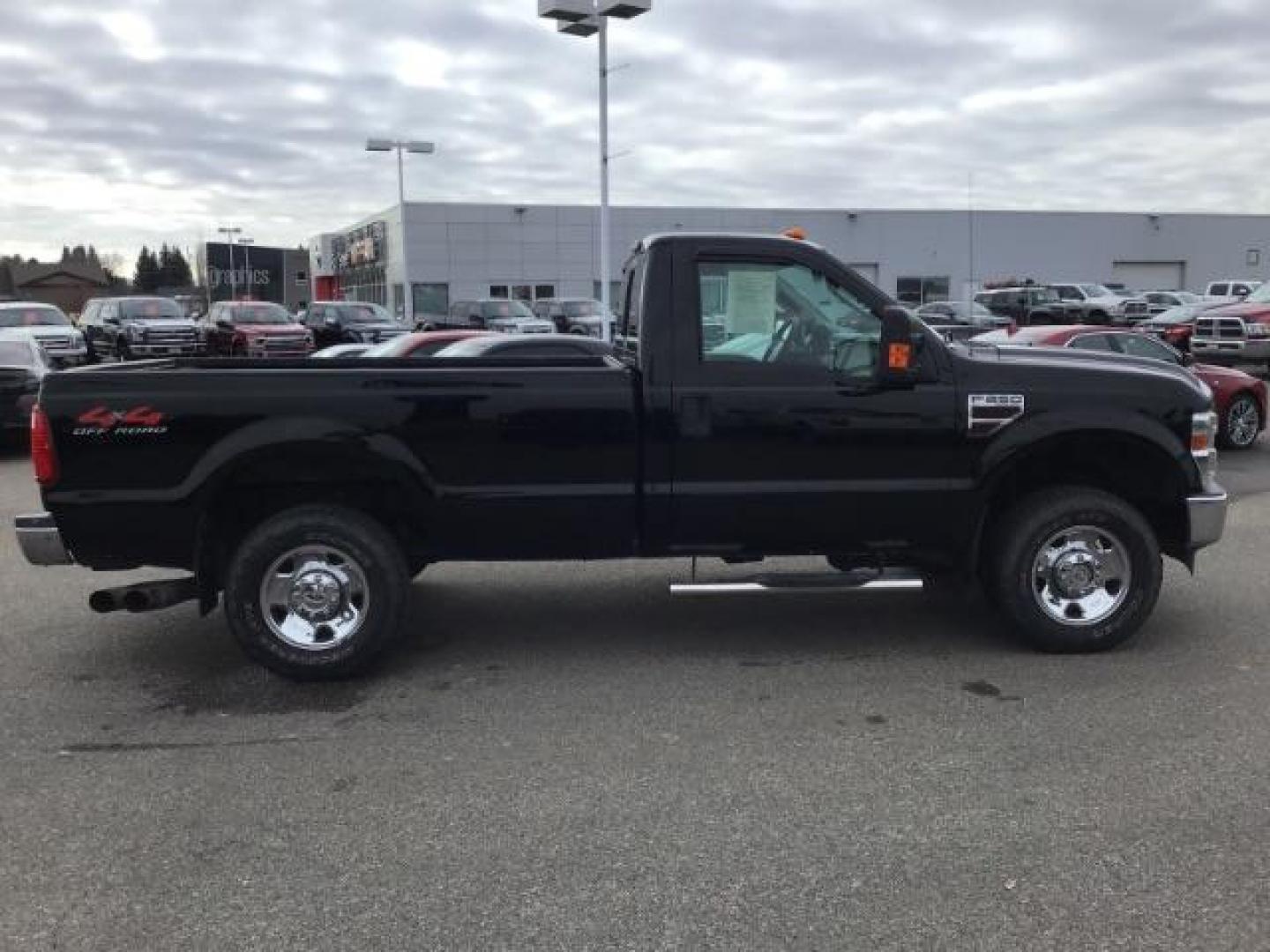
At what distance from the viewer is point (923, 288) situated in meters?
59.3

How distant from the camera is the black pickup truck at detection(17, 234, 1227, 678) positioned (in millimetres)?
4961

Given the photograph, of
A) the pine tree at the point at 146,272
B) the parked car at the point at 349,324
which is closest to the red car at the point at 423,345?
the parked car at the point at 349,324

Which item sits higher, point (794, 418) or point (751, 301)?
point (751, 301)

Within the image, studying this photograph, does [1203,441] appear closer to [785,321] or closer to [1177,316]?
[785,321]

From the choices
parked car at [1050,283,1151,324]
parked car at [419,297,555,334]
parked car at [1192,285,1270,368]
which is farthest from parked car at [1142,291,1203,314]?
parked car at [419,297,555,334]

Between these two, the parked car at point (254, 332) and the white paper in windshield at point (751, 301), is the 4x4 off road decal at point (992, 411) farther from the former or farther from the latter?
the parked car at point (254, 332)

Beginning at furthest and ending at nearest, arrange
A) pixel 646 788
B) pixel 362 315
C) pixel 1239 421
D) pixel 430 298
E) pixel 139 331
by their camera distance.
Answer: pixel 430 298, pixel 362 315, pixel 139 331, pixel 1239 421, pixel 646 788

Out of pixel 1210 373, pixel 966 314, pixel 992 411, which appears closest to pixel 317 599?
pixel 992 411

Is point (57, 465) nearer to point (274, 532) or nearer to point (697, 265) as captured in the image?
point (274, 532)

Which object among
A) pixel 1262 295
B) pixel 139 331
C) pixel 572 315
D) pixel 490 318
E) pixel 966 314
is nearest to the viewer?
pixel 1262 295

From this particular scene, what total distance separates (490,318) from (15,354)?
19.6 meters

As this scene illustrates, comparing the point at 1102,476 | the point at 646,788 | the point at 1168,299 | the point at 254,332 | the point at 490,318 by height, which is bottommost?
the point at 646,788

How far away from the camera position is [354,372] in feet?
16.5

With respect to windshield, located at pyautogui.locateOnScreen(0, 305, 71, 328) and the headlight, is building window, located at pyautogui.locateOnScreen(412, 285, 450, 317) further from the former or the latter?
the headlight
